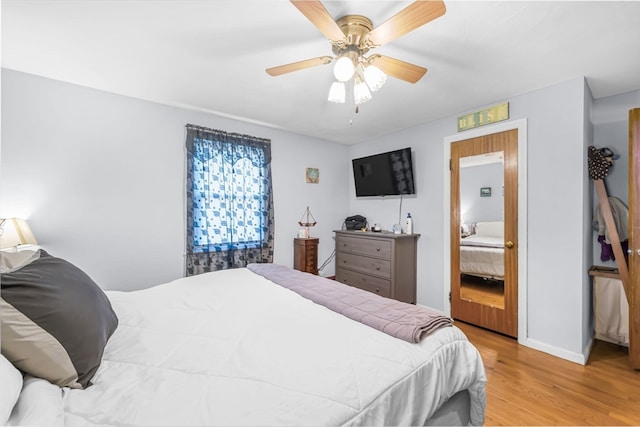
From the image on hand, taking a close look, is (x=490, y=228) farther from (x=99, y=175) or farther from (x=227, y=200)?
(x=99, y=175)

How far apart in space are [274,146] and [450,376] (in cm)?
320

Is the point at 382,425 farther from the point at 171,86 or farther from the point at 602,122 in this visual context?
the point at 602,122

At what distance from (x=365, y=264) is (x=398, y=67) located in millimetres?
2498

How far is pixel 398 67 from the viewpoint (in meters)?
1.71

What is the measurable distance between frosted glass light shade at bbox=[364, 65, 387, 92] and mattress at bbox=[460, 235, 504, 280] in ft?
6.87

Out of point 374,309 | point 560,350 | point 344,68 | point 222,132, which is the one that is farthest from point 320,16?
point 560,350

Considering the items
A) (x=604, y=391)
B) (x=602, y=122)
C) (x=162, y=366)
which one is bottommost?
(x=604, y=391)

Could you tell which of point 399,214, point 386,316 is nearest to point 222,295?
point 386,316

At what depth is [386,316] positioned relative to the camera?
53.0 inches

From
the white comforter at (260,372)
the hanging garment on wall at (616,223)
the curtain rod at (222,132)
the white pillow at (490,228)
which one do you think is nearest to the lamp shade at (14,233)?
the white comforter at (260,372)

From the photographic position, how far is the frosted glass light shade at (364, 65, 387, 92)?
1.64 m

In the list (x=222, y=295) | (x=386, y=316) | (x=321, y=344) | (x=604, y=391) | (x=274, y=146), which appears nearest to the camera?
(x=321, y=344)

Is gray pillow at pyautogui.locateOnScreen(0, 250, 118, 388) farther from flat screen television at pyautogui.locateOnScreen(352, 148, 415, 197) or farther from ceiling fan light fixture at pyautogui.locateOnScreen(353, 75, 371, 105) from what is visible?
flat screen television at pyautogui.locateOnScreen(352, 148, 415, 197)

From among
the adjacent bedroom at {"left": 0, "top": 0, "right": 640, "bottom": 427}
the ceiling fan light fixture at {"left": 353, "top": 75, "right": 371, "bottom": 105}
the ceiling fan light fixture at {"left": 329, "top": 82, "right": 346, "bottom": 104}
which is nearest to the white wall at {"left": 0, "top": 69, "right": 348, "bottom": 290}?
the adjacent bedroom at {"left": 0, "top": 0, "right": 640, "bottom": 427}
